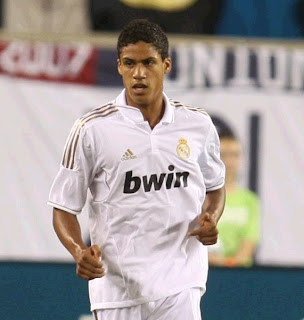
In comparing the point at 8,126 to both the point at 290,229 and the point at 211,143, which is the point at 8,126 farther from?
the point at 211,143

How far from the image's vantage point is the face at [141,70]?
5.55 m

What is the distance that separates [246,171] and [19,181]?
1.59m

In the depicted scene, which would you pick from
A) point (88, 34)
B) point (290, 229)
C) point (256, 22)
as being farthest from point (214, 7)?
point (290, 229)

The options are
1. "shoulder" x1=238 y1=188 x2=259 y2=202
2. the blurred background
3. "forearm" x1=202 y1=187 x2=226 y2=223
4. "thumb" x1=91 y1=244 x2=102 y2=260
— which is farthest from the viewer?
"shoulder" x1=238 y1=188 x2=259 y2=202

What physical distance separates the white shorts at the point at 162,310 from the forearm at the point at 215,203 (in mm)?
400

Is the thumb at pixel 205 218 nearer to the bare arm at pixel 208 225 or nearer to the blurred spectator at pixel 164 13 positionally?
the bare arm at pixel 208 225

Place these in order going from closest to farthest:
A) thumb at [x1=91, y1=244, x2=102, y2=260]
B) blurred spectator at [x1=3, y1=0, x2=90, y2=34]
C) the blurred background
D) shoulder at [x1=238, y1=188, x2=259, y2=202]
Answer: thumb at [x1=91, y1=244, x2=102, y2=260]
the blurred background
shoulder at [x1=238, y1=188, x2=259, y2=202]
blurred spectator at [x1=3, y1=0, x2=90, y2=34]

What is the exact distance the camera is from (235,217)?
8.98 m

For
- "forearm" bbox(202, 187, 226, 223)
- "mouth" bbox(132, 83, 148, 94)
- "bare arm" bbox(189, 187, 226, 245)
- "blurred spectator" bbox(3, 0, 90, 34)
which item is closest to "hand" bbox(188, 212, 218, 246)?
"bare arm" bbox(189, 187, 226, 245)

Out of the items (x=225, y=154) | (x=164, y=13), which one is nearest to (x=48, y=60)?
(x=164, y=13)

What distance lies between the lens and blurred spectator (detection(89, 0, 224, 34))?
9445 millimetres

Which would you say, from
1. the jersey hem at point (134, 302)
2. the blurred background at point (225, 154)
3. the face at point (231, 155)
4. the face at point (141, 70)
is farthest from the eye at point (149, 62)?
the face at point (231, 155)

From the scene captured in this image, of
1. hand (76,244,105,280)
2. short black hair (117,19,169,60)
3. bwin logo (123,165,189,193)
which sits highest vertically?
short black hair (117,19,169,60)

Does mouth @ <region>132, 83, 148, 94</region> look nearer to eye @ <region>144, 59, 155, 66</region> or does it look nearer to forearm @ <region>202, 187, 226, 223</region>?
eye @ <region>144, 59, 155, 66</region>
